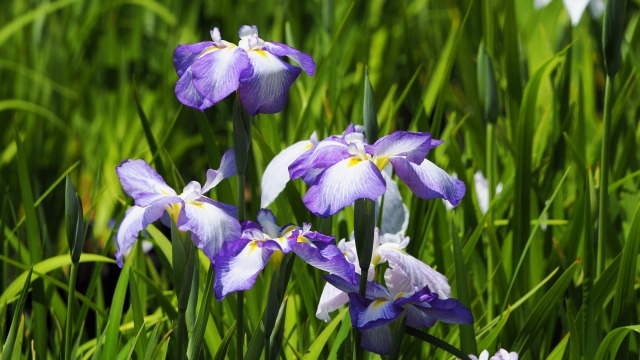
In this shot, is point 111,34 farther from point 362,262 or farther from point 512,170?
point 362,262

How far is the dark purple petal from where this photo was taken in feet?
2.79

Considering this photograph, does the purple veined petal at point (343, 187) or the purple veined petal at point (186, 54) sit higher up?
the purple veined petal at point (186, 54)

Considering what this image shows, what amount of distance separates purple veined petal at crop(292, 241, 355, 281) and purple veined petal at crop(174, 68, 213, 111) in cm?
18

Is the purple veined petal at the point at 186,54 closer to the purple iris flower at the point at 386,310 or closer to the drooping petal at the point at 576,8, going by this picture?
the purple iris flower at the point at 386,310

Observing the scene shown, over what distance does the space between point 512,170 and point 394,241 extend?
678mm

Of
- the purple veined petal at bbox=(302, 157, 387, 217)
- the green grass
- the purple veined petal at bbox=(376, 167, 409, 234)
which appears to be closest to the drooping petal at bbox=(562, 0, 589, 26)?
the green grass

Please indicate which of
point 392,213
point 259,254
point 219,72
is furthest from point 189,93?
point 392,213

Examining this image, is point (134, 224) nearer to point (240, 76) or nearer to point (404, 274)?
point (240, 76)

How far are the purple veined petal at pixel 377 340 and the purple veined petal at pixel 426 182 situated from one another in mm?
152

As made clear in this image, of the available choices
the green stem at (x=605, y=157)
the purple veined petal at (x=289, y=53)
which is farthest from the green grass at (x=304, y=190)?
the purple veined petal at (x=289, y=53)

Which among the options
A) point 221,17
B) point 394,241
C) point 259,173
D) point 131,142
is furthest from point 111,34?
point 394,241

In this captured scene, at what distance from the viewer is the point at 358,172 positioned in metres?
0.83

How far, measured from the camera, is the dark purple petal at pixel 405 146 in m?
0.85

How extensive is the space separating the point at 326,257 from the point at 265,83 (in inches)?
7.4
